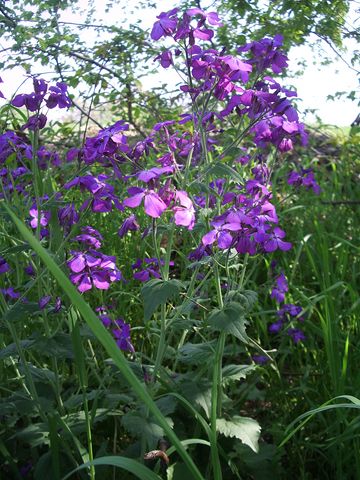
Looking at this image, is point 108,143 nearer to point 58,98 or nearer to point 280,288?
point 58,98

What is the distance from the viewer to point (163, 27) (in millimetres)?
1868

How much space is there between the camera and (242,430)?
76.8 inches

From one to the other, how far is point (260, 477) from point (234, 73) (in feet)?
4.24

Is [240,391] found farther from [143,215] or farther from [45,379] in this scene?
[143,215]

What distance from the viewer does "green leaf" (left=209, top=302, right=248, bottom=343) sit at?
67.1 inches

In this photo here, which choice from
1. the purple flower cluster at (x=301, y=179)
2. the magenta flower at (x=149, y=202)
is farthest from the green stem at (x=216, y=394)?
the purple flower cluster at (x=301, y=179)

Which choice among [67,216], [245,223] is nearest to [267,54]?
[245,223]

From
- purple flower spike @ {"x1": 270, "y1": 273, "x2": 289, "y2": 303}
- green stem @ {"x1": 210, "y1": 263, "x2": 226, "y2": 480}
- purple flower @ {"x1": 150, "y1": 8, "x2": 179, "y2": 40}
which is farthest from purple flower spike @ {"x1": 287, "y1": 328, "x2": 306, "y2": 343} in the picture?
purple flower @ {"x1": 150, "y1": 8, "x2": 179, "y2": 40}

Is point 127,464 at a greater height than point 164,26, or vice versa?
point 164,26

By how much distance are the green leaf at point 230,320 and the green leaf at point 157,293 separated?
6.2 inches

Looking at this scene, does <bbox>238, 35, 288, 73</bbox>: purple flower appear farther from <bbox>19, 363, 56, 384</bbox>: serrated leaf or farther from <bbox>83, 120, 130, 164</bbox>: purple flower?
<bbox>19, 363, 56, 384</bbox>: serrated leaf

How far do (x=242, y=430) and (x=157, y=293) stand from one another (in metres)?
0.60

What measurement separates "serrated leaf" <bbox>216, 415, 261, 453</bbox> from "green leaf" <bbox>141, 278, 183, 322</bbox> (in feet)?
1.72

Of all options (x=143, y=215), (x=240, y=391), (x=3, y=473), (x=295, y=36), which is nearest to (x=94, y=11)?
(x=295, y=36)
